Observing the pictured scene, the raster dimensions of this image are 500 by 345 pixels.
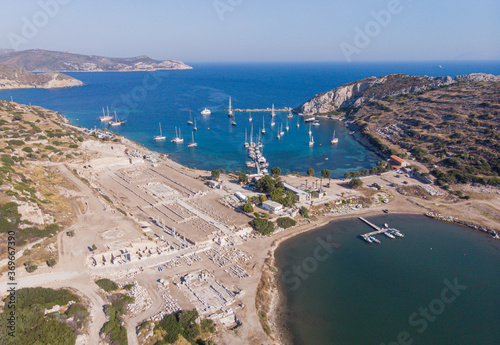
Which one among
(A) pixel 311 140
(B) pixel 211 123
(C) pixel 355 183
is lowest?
(A) pixel 311 140

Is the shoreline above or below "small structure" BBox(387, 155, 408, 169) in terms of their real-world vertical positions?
below

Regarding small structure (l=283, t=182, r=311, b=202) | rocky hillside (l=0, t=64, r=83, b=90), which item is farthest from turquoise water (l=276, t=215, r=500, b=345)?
rocky hillside (l=0, t=64, r=83, b=90)

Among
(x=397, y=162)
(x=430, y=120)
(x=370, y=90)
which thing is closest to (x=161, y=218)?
(x=397, y=162)

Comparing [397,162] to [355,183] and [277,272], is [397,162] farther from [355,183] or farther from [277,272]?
[277,272]

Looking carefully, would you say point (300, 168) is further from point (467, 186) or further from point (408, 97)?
point (408, 97)

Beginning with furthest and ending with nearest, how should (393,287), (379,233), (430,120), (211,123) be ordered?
(211,123) < (430,120) < (379,233) < (393,287)

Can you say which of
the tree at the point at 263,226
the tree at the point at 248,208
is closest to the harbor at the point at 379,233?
the tree at the point at 263,226

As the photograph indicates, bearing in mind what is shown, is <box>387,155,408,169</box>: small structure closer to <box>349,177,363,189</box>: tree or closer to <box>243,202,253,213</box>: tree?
<box>349,177,363,189</box>: tree
